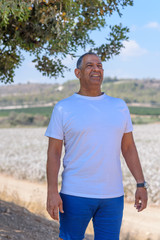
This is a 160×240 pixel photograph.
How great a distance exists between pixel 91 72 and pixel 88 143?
695 mm

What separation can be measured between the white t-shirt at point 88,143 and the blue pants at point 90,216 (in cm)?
7

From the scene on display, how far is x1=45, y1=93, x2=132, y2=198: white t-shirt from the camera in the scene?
328 cm

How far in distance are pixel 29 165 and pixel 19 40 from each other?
12516 millimetres

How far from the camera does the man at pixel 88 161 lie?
3.28m

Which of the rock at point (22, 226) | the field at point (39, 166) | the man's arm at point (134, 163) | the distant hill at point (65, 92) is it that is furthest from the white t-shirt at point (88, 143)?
the distant hill at point (65, 92)

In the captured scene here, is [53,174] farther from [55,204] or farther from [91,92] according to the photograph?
[91,92]

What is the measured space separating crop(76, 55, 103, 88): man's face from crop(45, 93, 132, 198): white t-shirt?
18cm

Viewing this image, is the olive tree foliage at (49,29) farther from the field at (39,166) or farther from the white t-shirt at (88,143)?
the field at (39,166)

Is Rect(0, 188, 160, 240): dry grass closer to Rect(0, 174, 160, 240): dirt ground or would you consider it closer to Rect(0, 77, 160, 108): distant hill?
Rect(0, 174, 160, 240): dirt ground

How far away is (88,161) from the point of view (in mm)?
3283

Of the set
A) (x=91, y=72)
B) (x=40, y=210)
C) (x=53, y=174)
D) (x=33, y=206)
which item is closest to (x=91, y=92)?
(x=91, y=72)

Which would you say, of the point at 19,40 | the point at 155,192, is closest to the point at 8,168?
the point at 155,192

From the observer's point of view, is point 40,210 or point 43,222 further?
point 40,210

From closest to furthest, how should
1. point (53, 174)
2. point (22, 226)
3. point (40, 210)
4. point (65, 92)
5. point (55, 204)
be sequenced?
1. point (55, 204)
2. point (53, 174)
3. point (22, 226)
4. point (40, 210)
5. point (65, 92)
